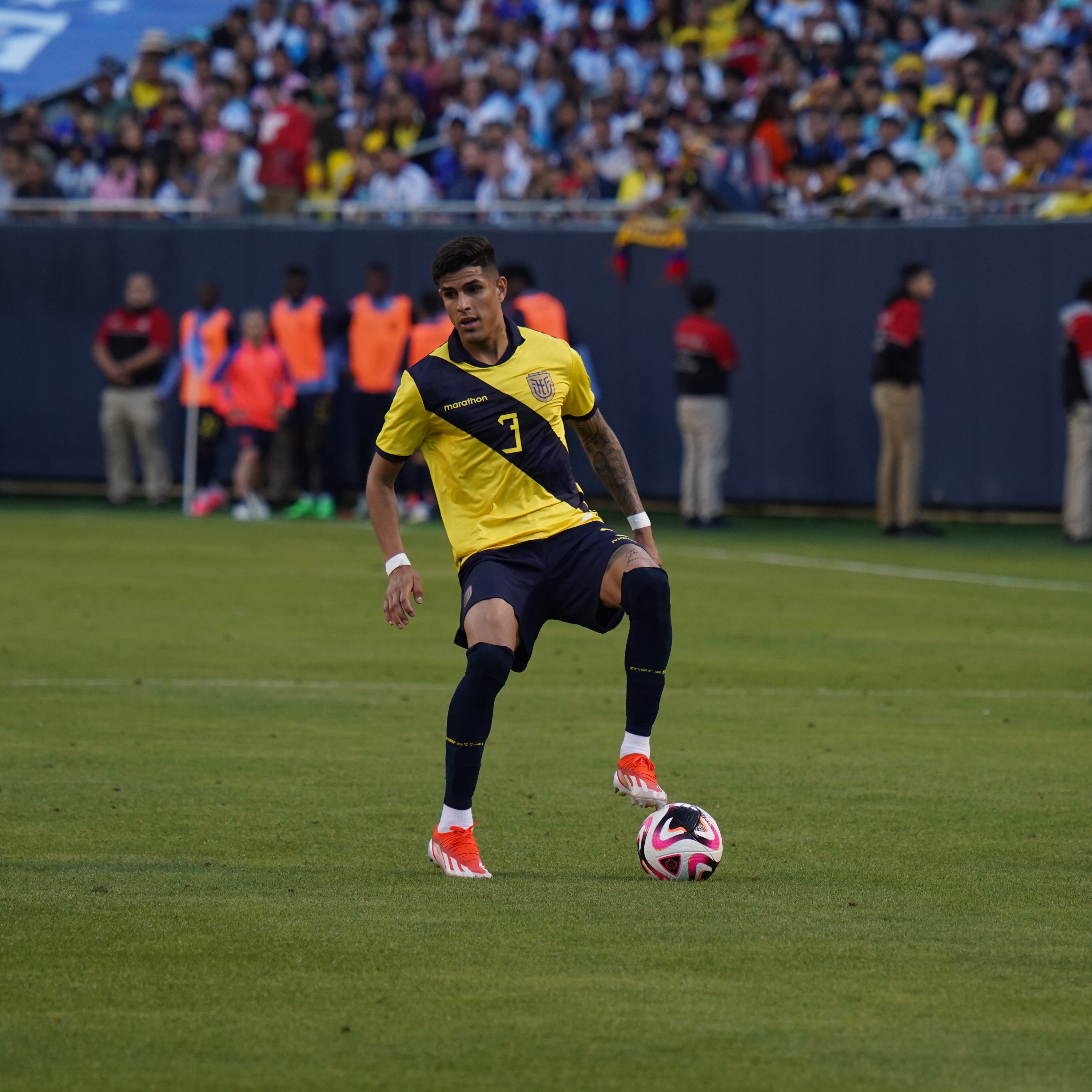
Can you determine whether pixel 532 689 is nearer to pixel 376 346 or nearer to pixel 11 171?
pixel 376 346

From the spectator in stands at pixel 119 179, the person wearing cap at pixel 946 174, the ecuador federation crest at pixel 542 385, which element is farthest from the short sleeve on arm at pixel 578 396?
the spectator in stands at pixel 119 179

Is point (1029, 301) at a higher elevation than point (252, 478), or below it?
higher

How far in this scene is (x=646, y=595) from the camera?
7.12m

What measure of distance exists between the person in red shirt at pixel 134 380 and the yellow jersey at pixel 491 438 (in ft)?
60.0

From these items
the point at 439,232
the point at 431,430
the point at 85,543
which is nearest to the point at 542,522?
the point at 431,430

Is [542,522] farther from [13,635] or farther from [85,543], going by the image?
[85,543]

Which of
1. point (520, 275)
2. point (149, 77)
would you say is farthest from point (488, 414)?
point (149, 77)

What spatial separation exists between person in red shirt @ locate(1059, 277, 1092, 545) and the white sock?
1487 centimetres

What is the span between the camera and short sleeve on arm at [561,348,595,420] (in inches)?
298

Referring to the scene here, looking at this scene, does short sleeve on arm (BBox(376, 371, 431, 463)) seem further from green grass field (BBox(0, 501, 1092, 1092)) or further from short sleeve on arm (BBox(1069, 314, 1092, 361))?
short sleeve on arm (BBox(1069, 314, 1092, 361))

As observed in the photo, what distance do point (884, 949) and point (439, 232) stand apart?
68.0ft

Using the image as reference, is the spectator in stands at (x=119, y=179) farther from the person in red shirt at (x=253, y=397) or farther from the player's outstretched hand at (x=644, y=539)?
the player's outstretched hand at (x=644, y=539)

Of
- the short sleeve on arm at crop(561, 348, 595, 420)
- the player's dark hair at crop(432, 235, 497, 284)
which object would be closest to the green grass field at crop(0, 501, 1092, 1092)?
Answer: the short sleeve on arm at crop(561, 348, 595, 420)

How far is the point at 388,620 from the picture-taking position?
6.69 meters
